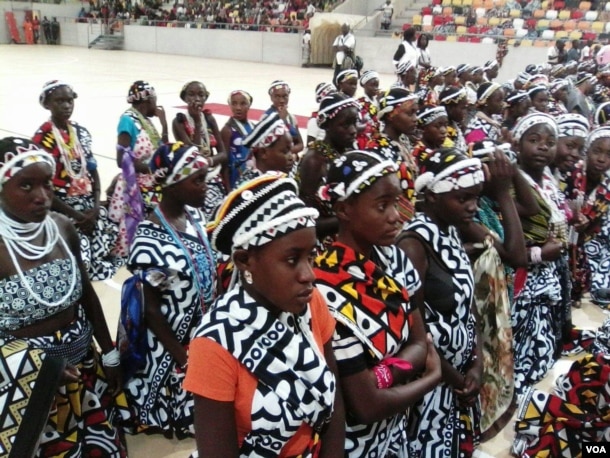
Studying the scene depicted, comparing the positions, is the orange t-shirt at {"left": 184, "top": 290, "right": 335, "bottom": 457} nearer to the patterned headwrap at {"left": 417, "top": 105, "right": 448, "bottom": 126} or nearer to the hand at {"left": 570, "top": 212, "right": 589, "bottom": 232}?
the patterned headwrap at {"left": 417, "top": 105, "right": 448, "bottom": 126}

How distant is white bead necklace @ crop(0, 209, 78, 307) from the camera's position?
95.0 inches

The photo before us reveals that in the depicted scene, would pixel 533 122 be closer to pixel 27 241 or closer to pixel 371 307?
pixel 371 307

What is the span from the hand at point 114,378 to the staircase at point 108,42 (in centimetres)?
3124

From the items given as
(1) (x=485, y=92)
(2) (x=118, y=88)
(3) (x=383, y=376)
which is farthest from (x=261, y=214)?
(2) (x=118, y=88)

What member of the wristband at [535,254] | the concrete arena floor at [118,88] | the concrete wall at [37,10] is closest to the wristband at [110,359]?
the concrete arena floor at [118,88]

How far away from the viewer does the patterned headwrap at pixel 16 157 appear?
8.11ft

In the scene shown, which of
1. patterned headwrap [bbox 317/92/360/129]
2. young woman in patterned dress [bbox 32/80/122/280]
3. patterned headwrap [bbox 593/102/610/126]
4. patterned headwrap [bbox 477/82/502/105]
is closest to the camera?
patterned headwrap [bbox 317/92/360/129]

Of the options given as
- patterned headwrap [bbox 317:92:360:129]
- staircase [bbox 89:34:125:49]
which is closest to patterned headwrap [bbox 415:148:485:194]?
patterned headwrap [bbox 317:92:360:129]

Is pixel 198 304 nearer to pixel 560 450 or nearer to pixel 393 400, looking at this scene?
pixel 393 400

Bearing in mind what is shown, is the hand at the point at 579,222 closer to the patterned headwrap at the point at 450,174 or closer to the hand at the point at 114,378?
the patterned headwrap at the point at 450,174

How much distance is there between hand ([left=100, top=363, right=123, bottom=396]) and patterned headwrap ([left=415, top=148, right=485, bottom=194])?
168 centimetres

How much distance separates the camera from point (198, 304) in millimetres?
2939

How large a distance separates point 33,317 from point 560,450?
95.7 inches

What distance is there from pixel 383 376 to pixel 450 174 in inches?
35.4
